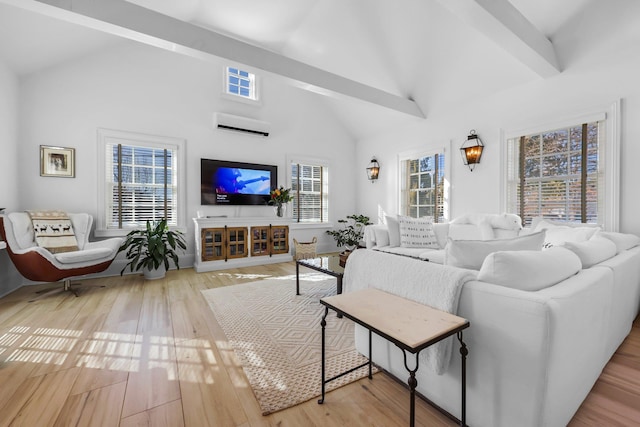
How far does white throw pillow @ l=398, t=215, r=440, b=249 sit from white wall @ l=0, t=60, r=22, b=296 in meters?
4.83

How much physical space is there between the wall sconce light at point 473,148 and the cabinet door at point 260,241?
3480 mm

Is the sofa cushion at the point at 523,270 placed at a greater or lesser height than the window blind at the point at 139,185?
lesser

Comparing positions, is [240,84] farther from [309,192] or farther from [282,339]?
[282,339]

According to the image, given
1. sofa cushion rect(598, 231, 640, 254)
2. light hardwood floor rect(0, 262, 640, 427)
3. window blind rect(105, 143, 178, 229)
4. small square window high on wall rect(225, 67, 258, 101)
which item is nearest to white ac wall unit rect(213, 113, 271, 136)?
small square window high on wall rect(225, 67, 258, 101)

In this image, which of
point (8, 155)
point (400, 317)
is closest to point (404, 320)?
point (400, 317)

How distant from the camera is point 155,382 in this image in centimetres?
160

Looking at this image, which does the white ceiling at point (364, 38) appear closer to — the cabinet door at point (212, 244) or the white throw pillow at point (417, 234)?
the white throw pillow at point (417, 234)

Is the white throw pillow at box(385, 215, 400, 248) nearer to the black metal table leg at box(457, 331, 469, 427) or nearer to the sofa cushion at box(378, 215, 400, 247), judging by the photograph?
the sofa cushion at box(378, 215, 400, 247)

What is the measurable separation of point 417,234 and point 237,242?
287cm

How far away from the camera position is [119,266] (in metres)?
4.06

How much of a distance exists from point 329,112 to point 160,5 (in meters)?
3.56

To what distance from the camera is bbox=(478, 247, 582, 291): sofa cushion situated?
3.77 feet

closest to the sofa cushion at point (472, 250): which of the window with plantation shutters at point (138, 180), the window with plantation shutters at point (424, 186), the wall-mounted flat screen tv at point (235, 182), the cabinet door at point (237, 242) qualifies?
the window with plantation shutters at point (424, 186)

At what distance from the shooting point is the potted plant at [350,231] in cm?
599
